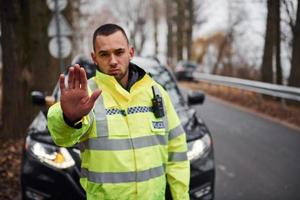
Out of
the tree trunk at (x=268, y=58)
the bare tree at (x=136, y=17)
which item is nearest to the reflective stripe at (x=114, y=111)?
the tree trunk at (x=268, y=58)

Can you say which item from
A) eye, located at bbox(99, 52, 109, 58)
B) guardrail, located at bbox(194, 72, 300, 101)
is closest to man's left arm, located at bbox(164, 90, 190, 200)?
eye, located at bbox(99, 52, 109, 58)

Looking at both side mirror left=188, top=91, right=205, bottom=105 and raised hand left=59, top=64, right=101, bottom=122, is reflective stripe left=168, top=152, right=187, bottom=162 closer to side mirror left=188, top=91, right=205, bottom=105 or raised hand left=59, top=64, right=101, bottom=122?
raised hand left=59, top=64, right=101, bottom=122

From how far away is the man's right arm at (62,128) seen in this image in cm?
244

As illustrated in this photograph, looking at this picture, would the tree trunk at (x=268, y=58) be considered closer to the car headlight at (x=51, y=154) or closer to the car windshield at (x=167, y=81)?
the car windshield at (x=167, y=81)

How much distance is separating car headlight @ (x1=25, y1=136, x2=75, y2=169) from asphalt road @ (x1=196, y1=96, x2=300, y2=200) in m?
2.42

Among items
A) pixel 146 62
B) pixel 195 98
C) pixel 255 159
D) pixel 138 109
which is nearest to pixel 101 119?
pixel 138 109

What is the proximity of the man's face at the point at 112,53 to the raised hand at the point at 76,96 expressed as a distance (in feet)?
1.30

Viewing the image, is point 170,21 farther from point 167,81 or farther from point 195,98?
point 195,98

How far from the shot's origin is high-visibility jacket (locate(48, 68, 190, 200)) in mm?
2672

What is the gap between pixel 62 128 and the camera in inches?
97.0

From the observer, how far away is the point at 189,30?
115 feet

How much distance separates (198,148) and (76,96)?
Result: 108 inches

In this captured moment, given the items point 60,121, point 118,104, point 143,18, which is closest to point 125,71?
point 118,104

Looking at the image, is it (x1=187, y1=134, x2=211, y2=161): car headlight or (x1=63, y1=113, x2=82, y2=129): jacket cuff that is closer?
(x1=63, y1=113, x2=82, y2=129): jacket cuff
